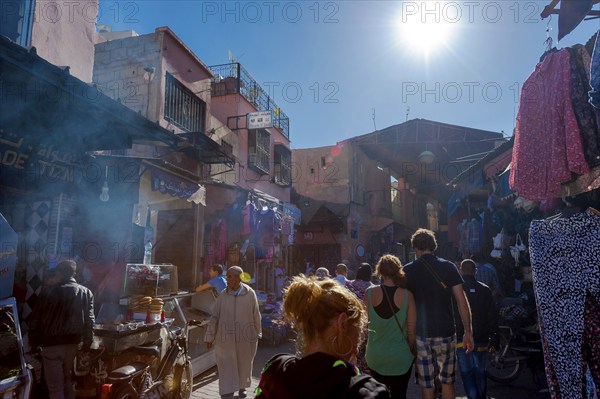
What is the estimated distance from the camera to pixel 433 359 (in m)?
4.29

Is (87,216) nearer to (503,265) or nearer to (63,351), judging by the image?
(63,351)

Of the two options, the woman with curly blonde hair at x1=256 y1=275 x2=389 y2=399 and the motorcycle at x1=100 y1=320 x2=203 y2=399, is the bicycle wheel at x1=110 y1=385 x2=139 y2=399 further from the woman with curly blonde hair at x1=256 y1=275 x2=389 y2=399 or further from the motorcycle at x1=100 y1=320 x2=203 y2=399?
the woman with curly blonde hair at x1=256 y1=275 x2=389 y2=399

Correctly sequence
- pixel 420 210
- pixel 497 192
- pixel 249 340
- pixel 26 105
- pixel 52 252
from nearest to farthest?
pixel 26 105, pixel 249 340, pixel 52 252, pixel 497 192, pixel 420 210

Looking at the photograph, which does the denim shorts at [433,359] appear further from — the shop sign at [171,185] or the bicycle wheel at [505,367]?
the shop sign at [171,185]

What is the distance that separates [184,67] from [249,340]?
9.09 meters

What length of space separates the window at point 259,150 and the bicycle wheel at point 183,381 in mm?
11409

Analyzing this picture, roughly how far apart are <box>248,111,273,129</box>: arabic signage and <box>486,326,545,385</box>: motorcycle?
11.2 metres

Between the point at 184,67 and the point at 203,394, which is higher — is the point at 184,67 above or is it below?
above

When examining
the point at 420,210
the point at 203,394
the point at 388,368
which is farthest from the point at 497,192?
the point at 420,210

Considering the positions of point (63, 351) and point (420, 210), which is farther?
point (420, 210)

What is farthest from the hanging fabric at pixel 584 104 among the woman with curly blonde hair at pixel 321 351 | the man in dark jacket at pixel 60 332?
the man in dark jacket at pixel 60 332

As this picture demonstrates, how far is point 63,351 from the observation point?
5000 mm

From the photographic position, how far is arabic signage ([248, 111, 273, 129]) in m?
15.7

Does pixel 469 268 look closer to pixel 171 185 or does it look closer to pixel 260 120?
pixel 171 185
